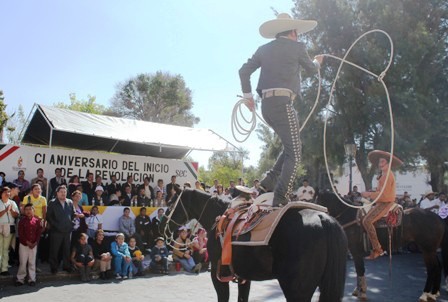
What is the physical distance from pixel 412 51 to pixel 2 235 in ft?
66.0

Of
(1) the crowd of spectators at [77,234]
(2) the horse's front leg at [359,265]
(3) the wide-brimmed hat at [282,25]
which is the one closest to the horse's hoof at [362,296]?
(2) the horse's front leg at [359,265]

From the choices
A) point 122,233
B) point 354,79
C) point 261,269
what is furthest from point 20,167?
point 354,79

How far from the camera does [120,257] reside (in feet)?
36.0

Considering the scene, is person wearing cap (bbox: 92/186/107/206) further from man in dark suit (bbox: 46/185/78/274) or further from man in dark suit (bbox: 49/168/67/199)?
man in dark suit (bbox: 46/185/78/274)

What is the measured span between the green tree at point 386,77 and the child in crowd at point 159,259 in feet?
44.4

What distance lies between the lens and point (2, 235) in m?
9.70

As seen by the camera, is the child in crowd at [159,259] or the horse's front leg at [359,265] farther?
the child in crowd at [159,259]

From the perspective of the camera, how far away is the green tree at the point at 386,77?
21688 mm

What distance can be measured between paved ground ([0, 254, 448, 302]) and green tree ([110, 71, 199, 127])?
35.2m

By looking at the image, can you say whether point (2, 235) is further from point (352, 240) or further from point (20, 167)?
point (352, 240)

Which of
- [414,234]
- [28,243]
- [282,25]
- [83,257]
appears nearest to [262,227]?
[282,25]

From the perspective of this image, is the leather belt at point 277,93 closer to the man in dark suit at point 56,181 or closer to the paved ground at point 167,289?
the paved ground at point 167,289

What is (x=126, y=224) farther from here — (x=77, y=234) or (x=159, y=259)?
(x=77, y=234)

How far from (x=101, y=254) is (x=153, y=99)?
35.9 m
